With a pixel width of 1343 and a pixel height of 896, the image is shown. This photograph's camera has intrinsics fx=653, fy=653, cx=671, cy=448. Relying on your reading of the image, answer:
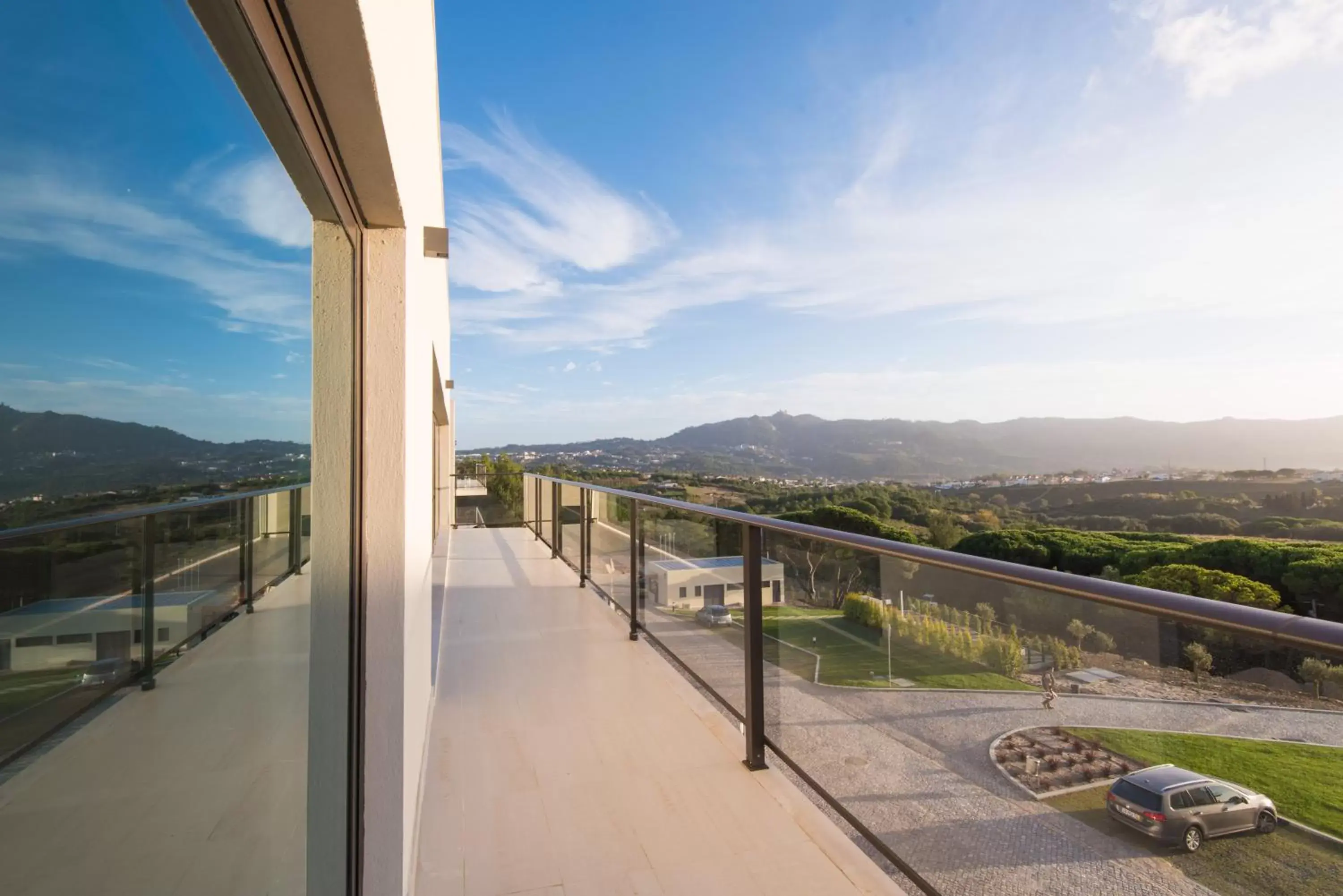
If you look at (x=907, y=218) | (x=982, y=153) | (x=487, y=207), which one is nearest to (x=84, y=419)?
(x=487, y=207)

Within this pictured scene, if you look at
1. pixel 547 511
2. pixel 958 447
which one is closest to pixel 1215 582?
pixel 547 511

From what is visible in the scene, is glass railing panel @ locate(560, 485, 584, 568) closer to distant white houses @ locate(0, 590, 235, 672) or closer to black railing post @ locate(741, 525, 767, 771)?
black railing post @ locate(741, 525, 767, 771)

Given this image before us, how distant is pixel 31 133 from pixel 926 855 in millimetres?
1935

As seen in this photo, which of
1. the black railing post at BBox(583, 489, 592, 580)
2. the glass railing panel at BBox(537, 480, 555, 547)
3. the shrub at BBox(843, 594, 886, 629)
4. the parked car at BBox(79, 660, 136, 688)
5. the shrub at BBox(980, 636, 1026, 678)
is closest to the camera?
the parked car at BBox(79, 660, 136, 688)

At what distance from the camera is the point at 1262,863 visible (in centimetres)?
91

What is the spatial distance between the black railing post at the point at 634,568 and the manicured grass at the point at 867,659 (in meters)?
1.98

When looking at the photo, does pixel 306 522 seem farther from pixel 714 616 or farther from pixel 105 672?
pixel 714 616

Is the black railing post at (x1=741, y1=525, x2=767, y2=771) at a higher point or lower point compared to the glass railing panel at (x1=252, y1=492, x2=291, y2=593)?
lower

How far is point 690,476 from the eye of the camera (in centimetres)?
1056

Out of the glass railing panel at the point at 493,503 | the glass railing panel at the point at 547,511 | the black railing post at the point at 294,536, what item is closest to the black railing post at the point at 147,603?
the black railing post at the point at 294,536

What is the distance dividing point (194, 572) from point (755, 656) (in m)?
1.95

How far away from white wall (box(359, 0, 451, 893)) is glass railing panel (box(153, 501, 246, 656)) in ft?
1.81

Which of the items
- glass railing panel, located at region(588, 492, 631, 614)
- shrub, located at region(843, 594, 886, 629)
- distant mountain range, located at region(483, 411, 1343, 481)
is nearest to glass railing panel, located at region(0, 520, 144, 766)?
shrub, located at region(843, 594, 886, 629)

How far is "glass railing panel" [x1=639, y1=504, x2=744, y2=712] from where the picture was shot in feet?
8.75
